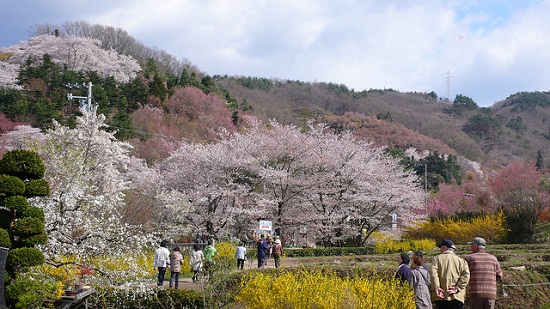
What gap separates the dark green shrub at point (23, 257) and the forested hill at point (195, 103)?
29.0 meters

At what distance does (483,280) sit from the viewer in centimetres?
702

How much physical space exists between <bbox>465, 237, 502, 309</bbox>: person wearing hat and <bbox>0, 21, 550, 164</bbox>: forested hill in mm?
32315

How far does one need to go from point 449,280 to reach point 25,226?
6.05m

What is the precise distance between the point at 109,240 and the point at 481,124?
9559 centimetres

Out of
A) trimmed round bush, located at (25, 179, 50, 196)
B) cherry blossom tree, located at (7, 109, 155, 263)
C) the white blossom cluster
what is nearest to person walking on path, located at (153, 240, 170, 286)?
cherry blossom tree, located at (7, 109, 155, 263)

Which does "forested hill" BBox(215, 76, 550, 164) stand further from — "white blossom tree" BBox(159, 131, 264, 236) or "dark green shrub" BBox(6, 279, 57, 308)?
"dark green shrub" BBox(6, 279, 57, 308)

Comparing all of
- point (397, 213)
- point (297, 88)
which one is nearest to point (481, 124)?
point (297, 88)

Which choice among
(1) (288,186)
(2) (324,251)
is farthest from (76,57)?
(2) (324,251)

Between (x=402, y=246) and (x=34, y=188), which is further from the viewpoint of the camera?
(x=402, y=246)

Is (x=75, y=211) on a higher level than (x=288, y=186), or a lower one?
lower

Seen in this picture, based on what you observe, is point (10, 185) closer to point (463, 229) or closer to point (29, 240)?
point (29, 240)

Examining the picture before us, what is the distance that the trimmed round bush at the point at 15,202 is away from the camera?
25.7 feet

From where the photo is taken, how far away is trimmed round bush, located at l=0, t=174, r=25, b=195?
780cm

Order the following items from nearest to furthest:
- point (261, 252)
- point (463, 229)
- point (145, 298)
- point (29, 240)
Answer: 1. point (29, 240)
2. point (145, 298)
3. point (261, 252)
4. point (463, 229)
